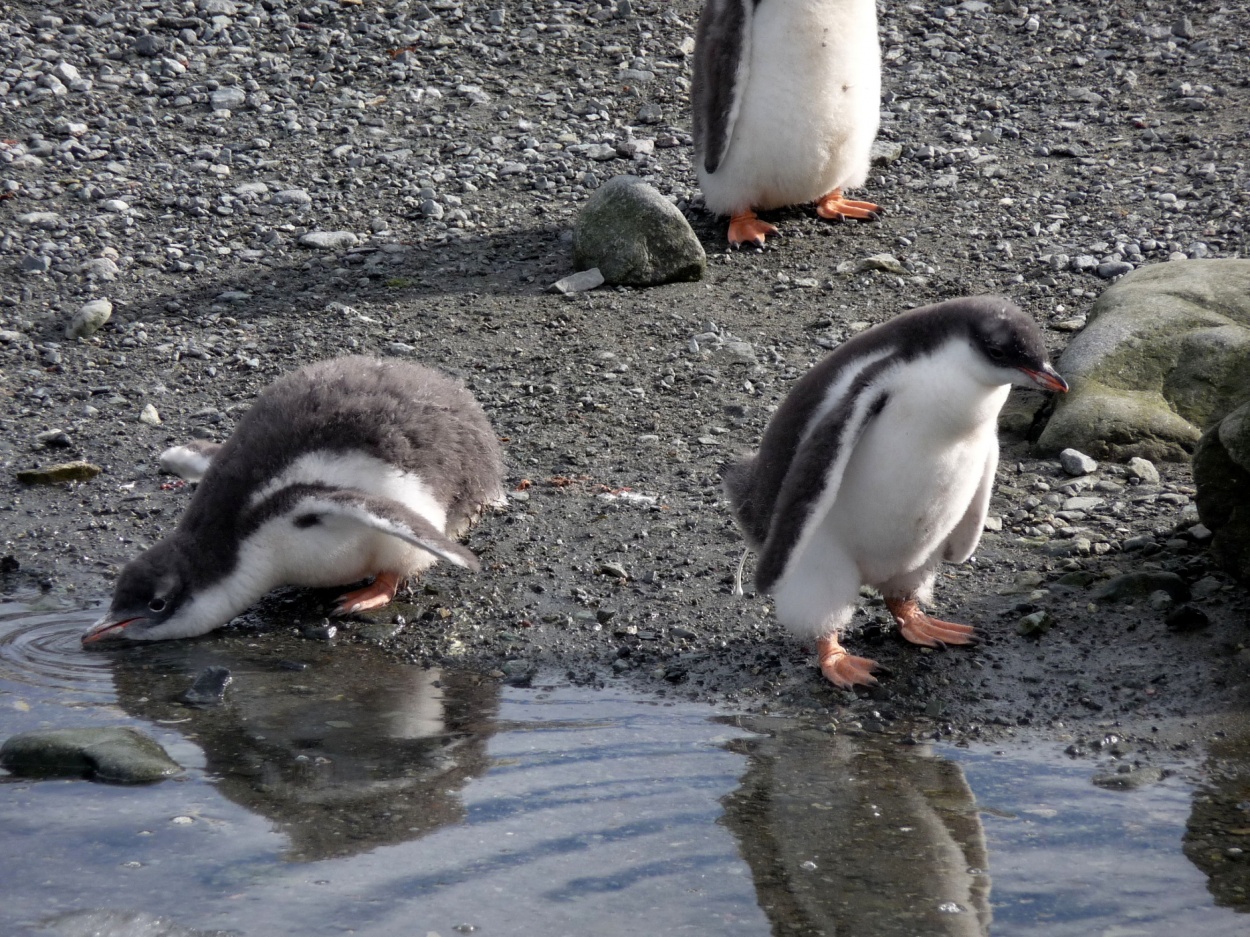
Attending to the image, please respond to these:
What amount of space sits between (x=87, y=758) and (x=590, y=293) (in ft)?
11.8

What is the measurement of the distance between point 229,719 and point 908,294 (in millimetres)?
3800

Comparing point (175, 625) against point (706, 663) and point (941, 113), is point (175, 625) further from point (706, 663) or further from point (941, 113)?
point (941, 113)

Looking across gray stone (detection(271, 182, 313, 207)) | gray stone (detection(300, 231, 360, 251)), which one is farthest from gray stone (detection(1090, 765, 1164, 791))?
gray stone (detection(271, 182, 313, 207))

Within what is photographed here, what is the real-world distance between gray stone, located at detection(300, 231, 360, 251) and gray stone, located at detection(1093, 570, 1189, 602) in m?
4.15

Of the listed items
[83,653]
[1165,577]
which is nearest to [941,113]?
[1165,577]

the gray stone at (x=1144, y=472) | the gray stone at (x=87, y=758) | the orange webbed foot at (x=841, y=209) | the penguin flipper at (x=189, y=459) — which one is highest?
the orange webbed foot at (x=841, y=209)

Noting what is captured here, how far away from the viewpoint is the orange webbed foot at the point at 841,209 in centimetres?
728

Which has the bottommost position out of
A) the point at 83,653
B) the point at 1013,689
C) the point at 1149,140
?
the point at 83,653

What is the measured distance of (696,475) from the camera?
528 cm

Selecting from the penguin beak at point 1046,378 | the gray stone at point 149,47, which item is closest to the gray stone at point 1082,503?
the penguin beak at point 1046,378

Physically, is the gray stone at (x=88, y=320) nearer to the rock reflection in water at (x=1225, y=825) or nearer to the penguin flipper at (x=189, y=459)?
the penguin flipper at (x=189, y=459)

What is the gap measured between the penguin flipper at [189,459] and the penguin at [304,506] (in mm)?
392

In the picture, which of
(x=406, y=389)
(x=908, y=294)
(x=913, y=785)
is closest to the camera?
(x=913, y=785)

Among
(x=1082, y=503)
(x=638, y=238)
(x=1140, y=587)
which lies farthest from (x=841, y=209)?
(x=1140, y=587)
